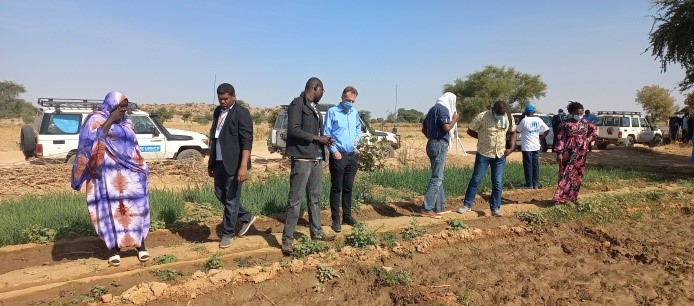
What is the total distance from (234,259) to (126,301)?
127 centimetres

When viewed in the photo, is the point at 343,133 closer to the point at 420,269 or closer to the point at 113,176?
the point at 420,269

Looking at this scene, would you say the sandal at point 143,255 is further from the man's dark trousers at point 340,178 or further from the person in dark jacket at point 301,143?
the man's dark trousers at point 340,178

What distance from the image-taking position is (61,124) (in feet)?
33.2

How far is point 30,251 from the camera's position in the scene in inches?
196

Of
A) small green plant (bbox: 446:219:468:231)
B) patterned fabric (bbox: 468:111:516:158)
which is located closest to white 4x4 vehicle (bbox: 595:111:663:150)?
patterned fabric (bbox: 468:111:516:158)

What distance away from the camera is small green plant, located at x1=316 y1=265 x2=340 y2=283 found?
4.20 meters

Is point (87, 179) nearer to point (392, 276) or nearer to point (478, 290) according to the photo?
point (392, 276)

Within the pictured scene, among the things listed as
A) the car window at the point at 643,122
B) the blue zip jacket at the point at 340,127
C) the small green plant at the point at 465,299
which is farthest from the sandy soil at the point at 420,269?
the car window at the point at 643,122

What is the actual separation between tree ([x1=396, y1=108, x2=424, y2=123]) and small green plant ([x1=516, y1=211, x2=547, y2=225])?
49899 mm

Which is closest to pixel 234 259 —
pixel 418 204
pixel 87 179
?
pixel 87 179

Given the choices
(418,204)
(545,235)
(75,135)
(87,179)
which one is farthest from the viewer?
(75,135)

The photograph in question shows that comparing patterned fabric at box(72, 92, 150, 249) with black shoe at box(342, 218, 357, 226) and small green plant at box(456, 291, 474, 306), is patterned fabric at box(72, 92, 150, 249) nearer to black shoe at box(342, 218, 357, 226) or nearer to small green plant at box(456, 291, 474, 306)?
black shoe at box(342, 218, 357, 226)

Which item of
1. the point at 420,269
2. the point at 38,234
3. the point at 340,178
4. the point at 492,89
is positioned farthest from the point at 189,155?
the point at 492,89

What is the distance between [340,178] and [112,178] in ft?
7.70
